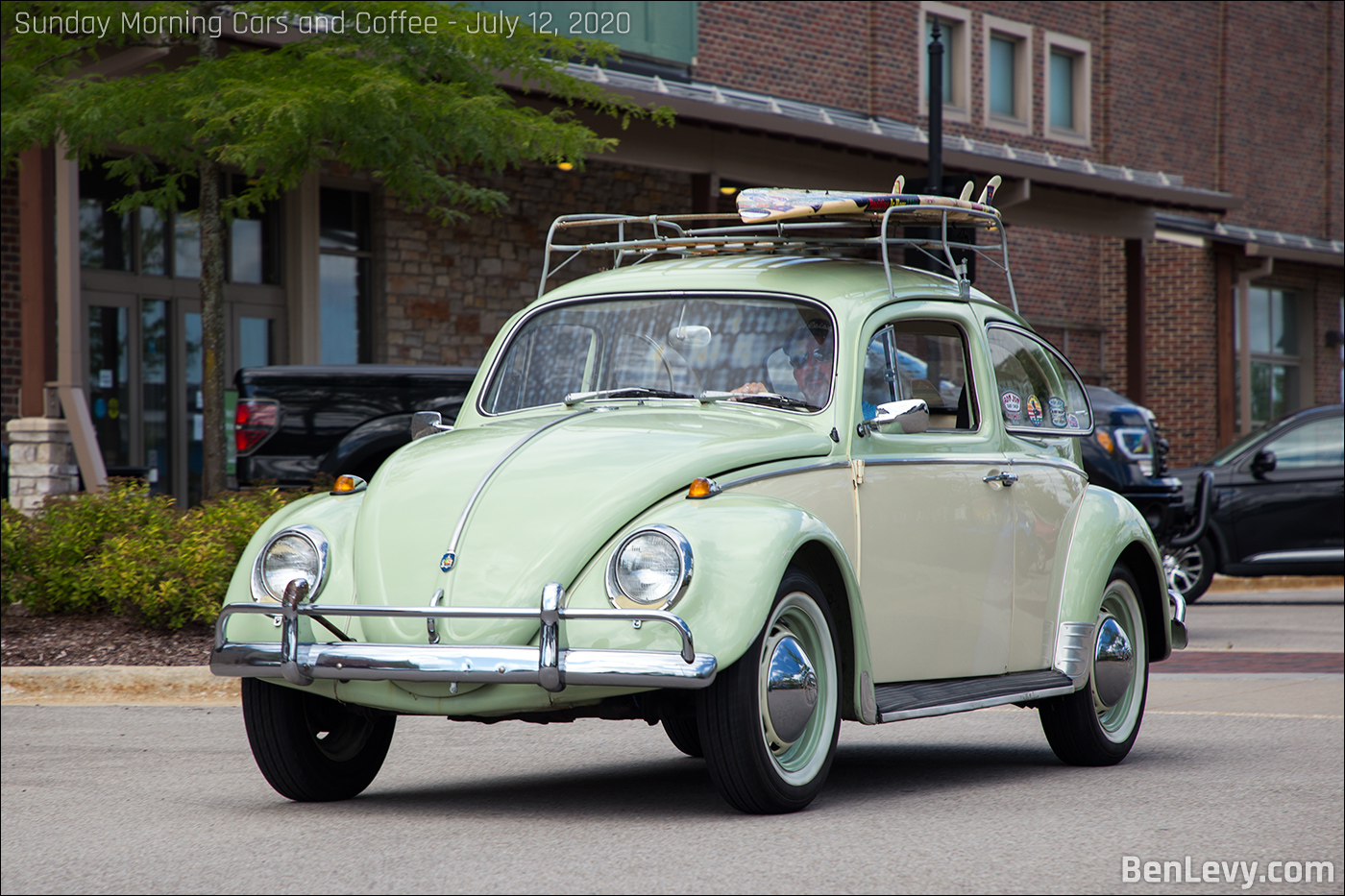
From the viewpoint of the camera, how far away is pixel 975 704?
254 inches

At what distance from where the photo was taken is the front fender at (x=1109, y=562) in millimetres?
7406

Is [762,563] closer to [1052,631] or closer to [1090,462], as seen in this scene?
[1052,631]

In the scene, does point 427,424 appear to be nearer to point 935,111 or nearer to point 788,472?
point 788,472

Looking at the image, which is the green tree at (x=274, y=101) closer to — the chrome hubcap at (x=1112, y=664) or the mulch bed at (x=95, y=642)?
the mulch bed at (x=95, y=642)

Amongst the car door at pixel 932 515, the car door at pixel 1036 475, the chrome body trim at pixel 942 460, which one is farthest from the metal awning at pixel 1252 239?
the chrome body trim at pixel 942 460

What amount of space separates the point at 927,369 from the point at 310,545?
268 centimetres

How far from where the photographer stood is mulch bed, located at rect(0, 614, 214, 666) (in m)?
10.5

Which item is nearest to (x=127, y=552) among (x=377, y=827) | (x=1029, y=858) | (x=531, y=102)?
(x=377, y=827)

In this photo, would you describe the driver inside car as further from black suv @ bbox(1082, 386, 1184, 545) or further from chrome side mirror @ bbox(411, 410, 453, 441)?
black suv @ bbox(1082, 386, 1184, 545)

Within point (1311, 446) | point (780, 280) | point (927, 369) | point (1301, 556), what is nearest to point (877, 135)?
point (1311, 446)

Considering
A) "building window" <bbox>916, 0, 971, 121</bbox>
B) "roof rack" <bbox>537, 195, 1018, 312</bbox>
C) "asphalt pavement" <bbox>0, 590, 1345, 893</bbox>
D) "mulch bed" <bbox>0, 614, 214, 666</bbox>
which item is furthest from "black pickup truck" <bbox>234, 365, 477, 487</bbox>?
"building window" <bbox>916, 0, 971, 121</bbox>

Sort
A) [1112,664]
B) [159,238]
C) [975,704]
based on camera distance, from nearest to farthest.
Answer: [975,704], [1112,664], [159,238]

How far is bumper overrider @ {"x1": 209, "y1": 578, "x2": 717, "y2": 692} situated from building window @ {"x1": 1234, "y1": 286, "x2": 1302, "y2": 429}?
32.1 metres

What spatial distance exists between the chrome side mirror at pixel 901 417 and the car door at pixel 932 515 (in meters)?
0.04
